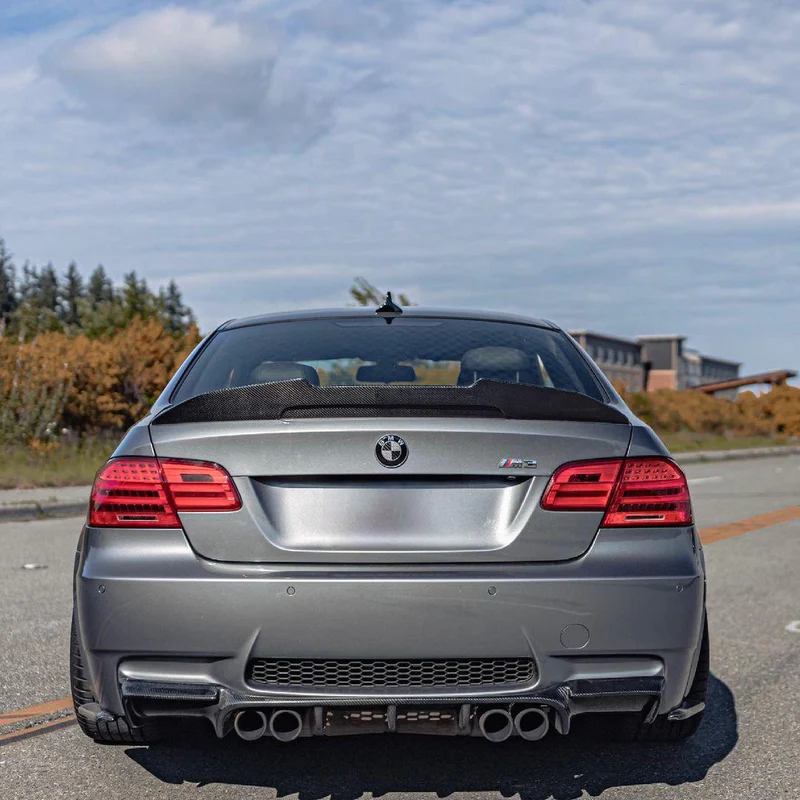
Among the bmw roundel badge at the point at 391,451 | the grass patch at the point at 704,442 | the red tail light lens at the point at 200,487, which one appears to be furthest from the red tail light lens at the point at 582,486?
the grass patch at the point at 704,442

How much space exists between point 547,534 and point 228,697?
1.04 m

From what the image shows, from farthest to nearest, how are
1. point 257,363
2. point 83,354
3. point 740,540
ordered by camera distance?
point 83,354 < point 740,540 < point 257,363

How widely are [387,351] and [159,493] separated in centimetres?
148

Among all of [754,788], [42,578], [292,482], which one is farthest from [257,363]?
[42,578]

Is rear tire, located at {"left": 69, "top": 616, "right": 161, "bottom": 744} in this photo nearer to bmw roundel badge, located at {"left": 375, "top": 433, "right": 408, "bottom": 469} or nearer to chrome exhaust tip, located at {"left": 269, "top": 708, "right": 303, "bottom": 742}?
chrome exhaust tip, located at {"left": 269, "top": 708, "right": 303, "bottom": 742}

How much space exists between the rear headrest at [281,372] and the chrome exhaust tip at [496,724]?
4.93 feet

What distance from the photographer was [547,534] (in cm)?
337

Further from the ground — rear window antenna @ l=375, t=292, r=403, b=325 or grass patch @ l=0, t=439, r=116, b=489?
rear window antenna @ l=375, t=292, r=403, b=325

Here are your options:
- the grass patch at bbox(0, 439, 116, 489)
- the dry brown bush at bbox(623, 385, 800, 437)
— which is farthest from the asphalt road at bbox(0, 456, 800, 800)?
the dry brown bush at bbox(623, 385, 800, 437)

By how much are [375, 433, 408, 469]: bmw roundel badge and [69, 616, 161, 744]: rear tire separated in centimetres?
110

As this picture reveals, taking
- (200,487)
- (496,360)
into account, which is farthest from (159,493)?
(496,360)

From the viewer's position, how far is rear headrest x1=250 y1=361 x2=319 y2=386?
4.36 m

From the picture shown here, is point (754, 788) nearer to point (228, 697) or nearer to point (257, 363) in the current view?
point (228, 697)

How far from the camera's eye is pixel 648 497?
3.49m
